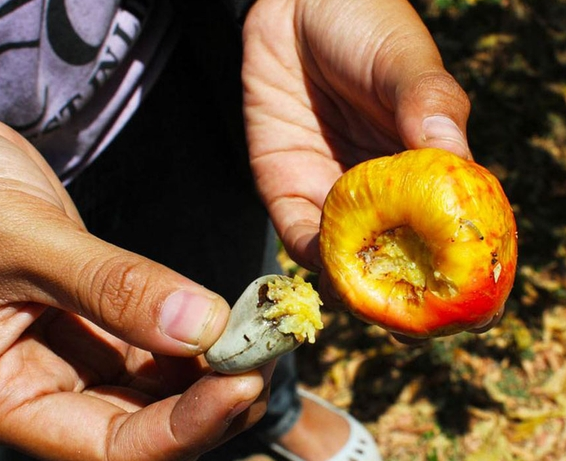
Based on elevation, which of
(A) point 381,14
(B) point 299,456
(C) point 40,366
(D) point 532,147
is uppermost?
(A) point 381,14

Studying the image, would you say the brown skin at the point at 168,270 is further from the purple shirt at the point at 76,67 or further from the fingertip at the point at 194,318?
the purple shirt at the point at 76,67

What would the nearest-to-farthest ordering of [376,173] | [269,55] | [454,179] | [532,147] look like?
1. [454,179]
2. [376,173]
3. [269,55]
4. [532,147]

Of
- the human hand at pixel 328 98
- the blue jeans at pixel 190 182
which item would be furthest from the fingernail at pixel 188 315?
the blue jeans at pixel 190 182

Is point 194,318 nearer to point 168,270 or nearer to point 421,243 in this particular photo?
point 168,270

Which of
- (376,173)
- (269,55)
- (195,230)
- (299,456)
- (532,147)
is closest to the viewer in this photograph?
(376,173)

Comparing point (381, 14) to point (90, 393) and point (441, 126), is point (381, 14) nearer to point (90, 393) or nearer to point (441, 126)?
point (441, 126)

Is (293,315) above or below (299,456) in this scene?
above

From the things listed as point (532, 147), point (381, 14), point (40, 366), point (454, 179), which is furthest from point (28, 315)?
point (532, 147)

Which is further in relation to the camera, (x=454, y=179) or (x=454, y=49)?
(x=454, y=49)
